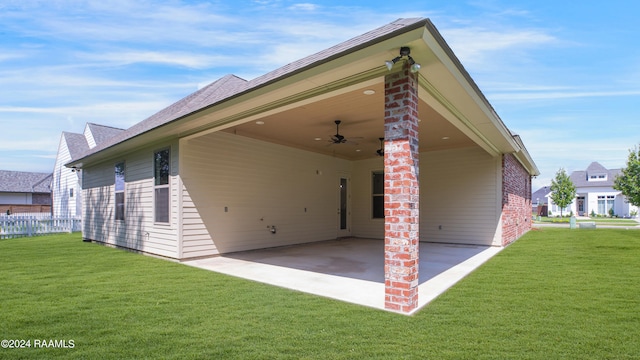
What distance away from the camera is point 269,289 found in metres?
4.49

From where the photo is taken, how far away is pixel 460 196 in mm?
9875

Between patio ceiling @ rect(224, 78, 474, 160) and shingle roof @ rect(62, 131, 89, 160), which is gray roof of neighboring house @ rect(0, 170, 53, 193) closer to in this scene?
shingle roof @ rect(62, 131, 89, 160)

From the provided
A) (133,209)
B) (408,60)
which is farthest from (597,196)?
(133,209)

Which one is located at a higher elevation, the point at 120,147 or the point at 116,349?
the point at 120,147

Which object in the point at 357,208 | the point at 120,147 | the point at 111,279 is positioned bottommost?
the point at 111,279

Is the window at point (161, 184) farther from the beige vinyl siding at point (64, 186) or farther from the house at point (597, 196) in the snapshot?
the house at point (597, 196)

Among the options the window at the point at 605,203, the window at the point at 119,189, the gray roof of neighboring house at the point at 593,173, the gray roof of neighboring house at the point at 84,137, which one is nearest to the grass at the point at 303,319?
the window at the point at 119,189

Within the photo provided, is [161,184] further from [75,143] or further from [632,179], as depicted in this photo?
[632,179]

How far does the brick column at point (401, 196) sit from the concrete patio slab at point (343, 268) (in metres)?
0.40

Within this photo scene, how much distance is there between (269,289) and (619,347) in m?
3.53

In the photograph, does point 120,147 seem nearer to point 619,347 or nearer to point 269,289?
point 269,289

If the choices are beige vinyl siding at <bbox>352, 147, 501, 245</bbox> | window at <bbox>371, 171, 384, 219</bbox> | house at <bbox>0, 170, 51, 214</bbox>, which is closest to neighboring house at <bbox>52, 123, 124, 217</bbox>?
house at <bbox>0, 170, 51, 214</bbox>

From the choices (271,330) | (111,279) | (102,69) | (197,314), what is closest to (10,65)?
(102,69)

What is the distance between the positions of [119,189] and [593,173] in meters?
46.0
